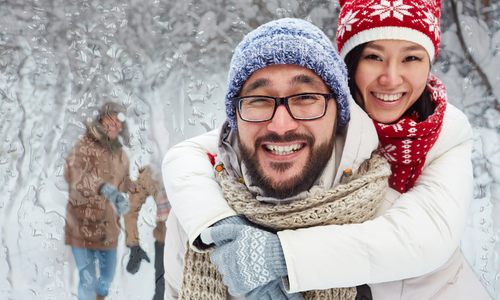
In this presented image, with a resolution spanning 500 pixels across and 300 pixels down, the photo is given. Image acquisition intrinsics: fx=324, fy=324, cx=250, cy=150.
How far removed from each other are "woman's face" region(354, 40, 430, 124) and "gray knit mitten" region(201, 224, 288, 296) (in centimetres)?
70

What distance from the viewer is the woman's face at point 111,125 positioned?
1821 millimetres

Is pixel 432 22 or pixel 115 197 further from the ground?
pixel 432 22

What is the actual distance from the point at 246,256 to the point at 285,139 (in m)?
0.37

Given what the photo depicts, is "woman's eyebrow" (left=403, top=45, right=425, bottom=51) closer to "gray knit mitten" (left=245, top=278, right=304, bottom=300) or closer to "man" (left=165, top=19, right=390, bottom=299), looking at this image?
"man" (left=165, top=19, right=390, bottom=299)

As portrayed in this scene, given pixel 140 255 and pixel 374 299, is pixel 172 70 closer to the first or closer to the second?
pixel 140 255

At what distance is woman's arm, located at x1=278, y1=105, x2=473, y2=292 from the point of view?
844mm

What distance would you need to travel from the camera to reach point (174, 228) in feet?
4.27

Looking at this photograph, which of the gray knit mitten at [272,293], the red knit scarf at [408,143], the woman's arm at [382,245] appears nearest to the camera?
the woman's arm at [382,245]

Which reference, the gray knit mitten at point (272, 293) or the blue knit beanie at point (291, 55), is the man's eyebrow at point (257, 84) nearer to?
the blue knit beanie at point (291, 55)

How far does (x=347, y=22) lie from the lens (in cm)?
128

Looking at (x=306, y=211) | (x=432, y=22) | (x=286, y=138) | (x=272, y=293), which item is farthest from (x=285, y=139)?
(x=432, y=22)

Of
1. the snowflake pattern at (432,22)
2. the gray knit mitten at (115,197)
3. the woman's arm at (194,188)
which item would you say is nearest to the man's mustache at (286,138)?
the woman's arm at (194,188)

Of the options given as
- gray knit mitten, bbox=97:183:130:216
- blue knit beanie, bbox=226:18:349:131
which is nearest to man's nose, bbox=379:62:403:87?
blue knit beanie, bbox=226:18:349:131

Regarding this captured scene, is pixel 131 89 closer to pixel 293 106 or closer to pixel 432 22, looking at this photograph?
pixel 293 106
